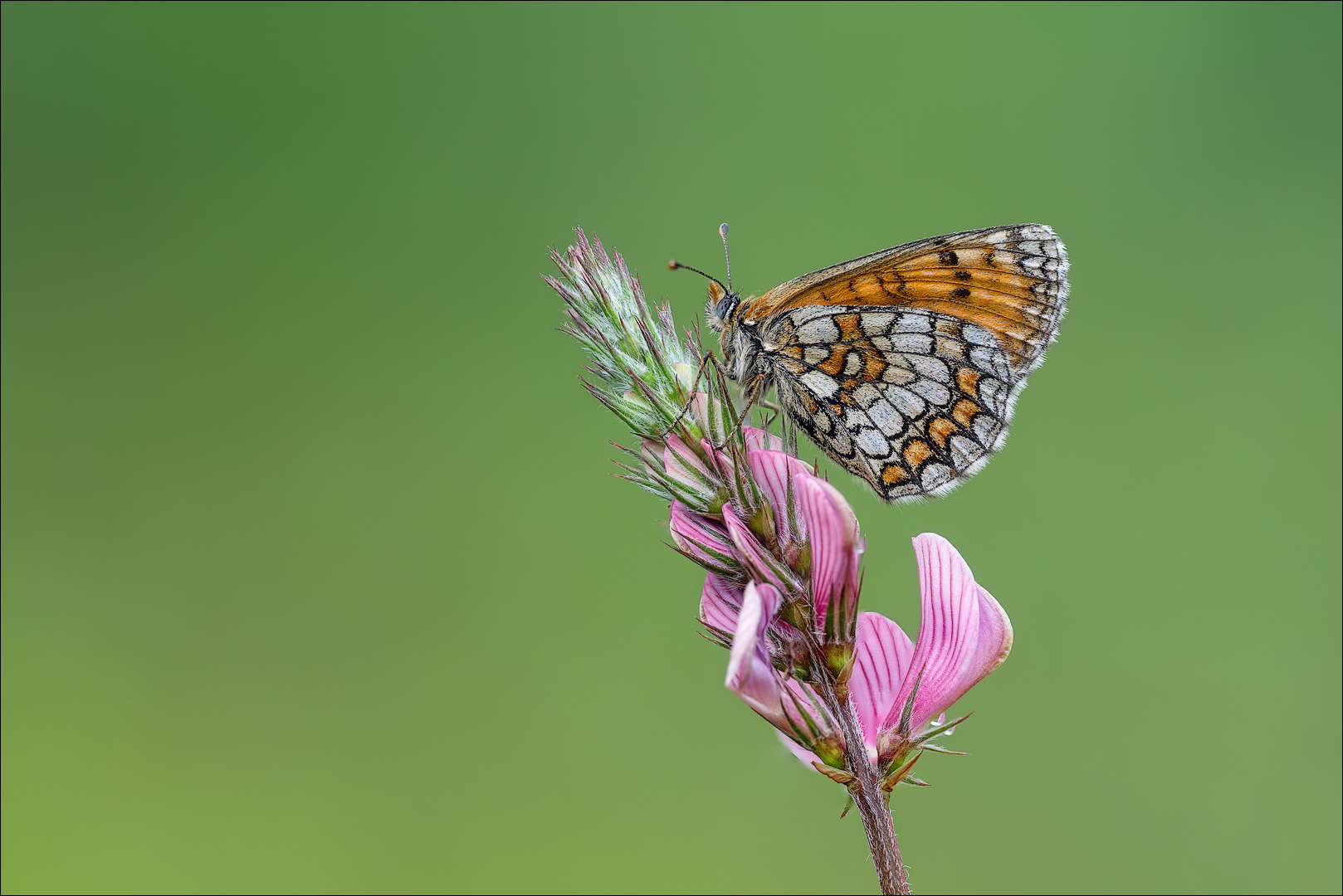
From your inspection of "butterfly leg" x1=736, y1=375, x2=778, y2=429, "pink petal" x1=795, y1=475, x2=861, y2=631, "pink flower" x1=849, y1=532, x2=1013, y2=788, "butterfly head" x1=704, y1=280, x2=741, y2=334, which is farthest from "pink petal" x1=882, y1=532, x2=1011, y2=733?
"butterfly head" x1=704, y1=280, x2=741, y2=334

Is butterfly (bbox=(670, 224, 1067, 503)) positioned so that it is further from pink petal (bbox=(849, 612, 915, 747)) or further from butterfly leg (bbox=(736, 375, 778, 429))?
pink petal (bbox=(849, 612, 915, 747))

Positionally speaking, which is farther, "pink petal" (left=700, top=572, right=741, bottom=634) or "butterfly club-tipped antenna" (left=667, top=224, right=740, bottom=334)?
"butterfly club-tipped antenna" (left=667, top=224, right=740, bottom=334)

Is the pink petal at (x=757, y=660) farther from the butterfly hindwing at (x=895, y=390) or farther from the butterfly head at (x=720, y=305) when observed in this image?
the butterfly head at (x=720, y=305)

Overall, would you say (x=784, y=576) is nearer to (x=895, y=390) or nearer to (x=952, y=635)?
(x=952, y=635)

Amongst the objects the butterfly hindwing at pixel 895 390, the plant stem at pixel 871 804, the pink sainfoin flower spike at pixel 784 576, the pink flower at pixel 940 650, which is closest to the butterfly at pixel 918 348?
the butterfly hindwing at pixel 895 390

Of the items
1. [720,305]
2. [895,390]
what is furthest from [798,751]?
[720,305]
